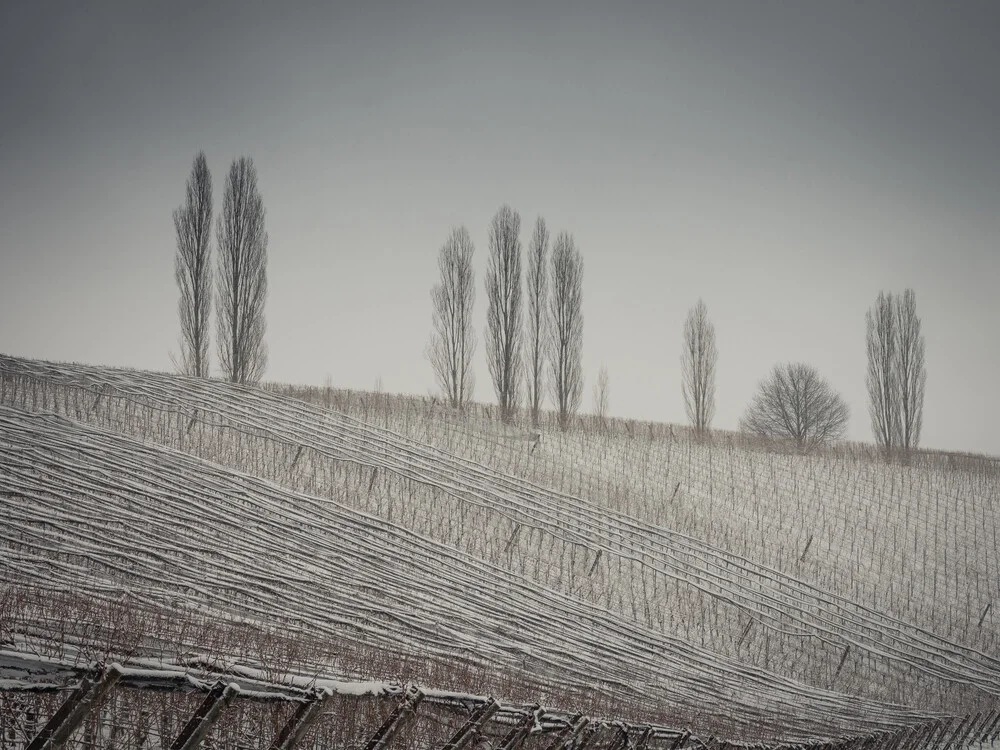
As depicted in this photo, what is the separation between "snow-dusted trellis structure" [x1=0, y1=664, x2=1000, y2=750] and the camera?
10.9ft

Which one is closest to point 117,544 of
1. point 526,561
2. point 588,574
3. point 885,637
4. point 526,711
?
point 526,561

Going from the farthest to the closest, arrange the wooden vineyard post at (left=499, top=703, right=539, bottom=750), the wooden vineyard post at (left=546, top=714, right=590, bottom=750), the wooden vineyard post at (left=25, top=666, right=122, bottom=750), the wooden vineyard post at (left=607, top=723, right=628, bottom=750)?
the wooden vineyard post at (left=607, top=723, right=628, bottom=750)
the wooden vineyard post at (left=546, top=714, right=590, bottom=750)
the wooden vineyard post at (left=499, top=703, right=539, bottom=750)
the wooden vineyard post at (left=25, top=666, right=122, bottom=750)

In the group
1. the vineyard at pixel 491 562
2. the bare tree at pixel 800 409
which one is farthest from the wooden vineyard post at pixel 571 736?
the bare tree at pixel 800 409

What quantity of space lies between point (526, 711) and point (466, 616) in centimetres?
855

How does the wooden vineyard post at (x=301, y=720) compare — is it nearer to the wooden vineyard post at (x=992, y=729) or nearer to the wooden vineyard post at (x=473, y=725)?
the wooden vineyard post at (x=473, y=725)

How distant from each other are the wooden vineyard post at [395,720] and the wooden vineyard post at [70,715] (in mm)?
1376

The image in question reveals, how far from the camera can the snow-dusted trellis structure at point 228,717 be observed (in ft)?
10.9

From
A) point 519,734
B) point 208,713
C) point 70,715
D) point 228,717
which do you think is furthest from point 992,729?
point 70,715

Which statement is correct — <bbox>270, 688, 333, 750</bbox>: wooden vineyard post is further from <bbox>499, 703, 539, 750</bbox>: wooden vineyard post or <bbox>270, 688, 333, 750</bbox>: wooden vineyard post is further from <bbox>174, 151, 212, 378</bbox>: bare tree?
<bbox>174, 151, 212, 378</bbox>: bare tree

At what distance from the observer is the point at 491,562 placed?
15688 millimetres

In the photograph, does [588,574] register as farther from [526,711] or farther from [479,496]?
[526,711]

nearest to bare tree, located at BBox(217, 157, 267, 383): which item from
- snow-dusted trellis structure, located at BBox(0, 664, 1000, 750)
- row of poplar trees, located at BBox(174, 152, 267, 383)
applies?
row of poplar trees, located at BBox(174, 152, 267, 383)

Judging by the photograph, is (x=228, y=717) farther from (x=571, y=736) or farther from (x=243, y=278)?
(x=243, y=278)

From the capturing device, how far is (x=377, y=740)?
4023 mm
